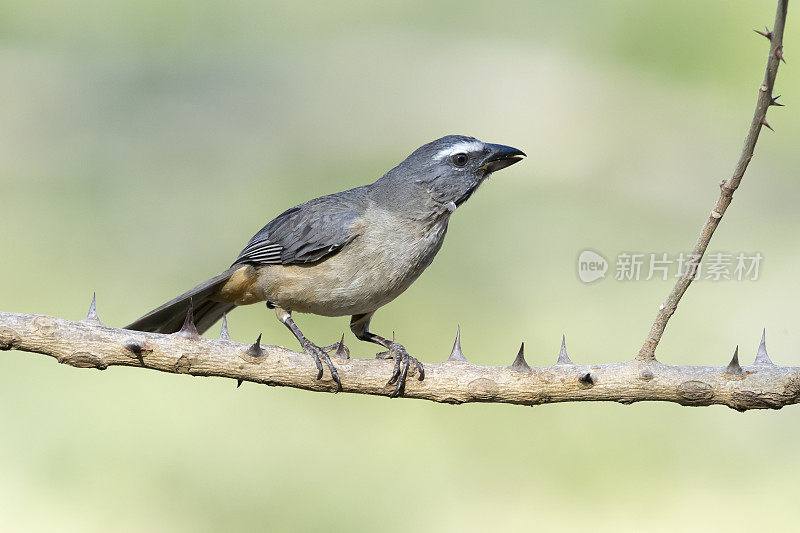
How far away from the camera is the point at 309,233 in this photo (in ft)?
17.2

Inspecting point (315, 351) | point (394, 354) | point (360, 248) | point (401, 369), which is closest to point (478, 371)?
point (401, 369)

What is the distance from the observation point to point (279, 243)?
5.35 meters

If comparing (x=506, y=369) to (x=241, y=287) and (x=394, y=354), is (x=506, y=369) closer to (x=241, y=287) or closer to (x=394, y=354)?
(x=394, y=354)

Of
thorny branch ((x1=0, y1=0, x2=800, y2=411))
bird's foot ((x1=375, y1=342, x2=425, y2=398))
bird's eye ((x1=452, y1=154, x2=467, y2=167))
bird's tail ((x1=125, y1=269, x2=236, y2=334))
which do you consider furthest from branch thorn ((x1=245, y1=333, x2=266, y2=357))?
bird's eye ((x1=452, y1=154, x2=467, y2=167))

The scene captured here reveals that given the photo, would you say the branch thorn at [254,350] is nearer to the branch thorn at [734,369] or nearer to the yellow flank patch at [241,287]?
the yellow flank patch at [241,287]

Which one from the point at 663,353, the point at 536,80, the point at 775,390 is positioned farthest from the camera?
the point at 536,80

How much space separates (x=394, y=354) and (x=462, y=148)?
1.51 m

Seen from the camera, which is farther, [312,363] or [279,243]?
[279,243]

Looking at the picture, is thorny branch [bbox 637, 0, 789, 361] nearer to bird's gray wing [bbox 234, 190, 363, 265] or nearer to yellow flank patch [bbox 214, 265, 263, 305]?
bird's gray wing [bbox 234, 190, 363, 265]

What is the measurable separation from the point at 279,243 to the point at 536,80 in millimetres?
6787

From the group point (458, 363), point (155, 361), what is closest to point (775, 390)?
point (458, 363)

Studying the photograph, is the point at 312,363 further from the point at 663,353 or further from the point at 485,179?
the point at 663,353

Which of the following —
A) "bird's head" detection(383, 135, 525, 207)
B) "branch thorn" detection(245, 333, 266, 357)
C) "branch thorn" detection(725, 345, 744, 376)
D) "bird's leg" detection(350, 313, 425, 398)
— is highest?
"bird's head" detection(383, 135, 525, 207)

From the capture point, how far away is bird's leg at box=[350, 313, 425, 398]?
4.21m
